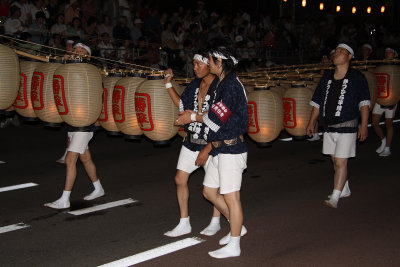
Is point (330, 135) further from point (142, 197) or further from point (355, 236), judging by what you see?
point (142, 197)

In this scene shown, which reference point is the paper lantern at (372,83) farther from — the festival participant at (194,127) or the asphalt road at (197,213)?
the festival participant at (194,127)

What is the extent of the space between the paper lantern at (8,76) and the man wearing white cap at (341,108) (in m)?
3.71

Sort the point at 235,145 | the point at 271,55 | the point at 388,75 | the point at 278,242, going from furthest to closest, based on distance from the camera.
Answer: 1. the point at 271,55
2. the point at 388,75
3. the point at 278,242
4. the point at 235,145

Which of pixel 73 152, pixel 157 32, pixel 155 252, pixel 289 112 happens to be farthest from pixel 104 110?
pixel 157 32

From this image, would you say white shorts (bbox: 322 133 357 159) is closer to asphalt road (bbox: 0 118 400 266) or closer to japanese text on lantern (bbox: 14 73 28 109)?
asphalt road (bbox: 0 118 400 266)

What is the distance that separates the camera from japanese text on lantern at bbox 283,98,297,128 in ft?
22.4

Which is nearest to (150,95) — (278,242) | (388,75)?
(278,242)

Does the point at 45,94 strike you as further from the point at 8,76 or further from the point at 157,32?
the point at 157,32

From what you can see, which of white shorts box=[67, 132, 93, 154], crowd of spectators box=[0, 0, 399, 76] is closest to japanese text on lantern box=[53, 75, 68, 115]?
white shorts box=[67, 132, 93, 154]

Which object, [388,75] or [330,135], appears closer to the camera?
[330,135]

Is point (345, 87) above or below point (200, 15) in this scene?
below

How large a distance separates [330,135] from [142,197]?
8.80ft

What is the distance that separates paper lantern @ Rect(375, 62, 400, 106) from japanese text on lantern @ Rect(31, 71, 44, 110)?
5.49 metres

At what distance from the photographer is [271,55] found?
17891 mm
